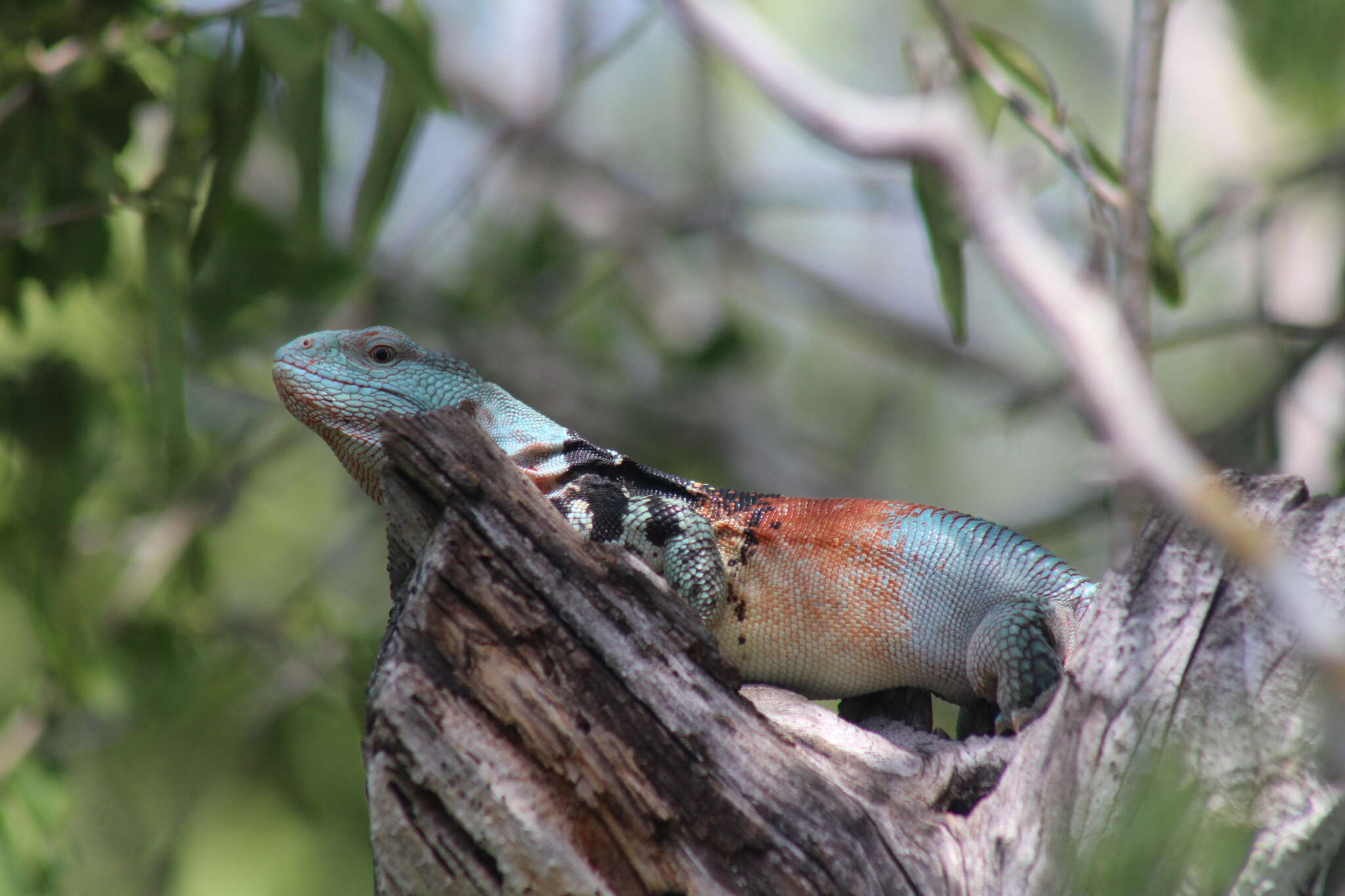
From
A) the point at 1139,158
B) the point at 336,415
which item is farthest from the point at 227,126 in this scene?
the point at 1139,158

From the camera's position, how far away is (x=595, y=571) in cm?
371

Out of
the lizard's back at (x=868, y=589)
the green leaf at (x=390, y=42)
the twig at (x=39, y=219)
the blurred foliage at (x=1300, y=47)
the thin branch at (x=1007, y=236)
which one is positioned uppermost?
the blurred foliage at (x=1300, y=47)

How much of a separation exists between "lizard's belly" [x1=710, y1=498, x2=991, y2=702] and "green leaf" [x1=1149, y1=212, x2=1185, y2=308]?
2.64 m

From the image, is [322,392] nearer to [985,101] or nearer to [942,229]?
[942,229]

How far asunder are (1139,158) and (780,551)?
2.98 m

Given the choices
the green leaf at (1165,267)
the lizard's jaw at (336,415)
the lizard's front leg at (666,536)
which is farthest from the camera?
the green leaf at (1165,267)

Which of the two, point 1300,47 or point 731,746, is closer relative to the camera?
point 731,746

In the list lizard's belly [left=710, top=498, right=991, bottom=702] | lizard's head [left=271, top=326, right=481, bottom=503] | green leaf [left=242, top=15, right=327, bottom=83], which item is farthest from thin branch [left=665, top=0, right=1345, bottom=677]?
lizard's head [left=271, top=326, right=481, bottom=503]

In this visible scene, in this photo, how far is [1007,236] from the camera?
18.0ft

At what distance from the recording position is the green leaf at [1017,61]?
6414mm

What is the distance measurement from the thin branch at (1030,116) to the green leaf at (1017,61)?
17 centimetres

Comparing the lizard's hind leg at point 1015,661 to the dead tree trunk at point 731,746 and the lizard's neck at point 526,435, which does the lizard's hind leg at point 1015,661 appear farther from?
the lizard's neck at point 526,435

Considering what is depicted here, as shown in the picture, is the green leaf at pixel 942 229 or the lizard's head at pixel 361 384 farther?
the green leaf at pixel 942 229

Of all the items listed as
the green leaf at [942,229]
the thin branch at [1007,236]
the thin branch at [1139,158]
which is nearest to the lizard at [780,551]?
the thin branch at [1007,236]
